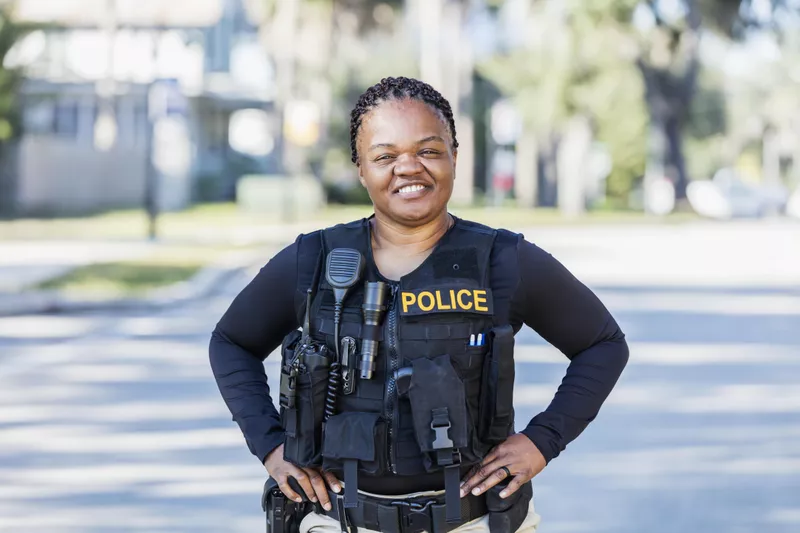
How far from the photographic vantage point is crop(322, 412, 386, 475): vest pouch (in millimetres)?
3105

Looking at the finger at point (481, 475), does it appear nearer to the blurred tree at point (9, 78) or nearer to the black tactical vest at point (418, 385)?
the black tactical vest at point (418, 385)

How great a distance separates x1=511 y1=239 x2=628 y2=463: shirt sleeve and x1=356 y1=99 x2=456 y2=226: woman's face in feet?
0.78

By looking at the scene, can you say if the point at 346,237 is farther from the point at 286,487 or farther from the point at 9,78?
the point at 9,78

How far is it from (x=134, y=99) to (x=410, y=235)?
54.1 meters

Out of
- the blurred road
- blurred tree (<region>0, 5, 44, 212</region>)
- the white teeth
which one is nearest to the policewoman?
the white teeth

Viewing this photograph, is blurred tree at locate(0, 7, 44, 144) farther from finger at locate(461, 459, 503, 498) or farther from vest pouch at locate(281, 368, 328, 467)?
finger at locate(461, 459, 503, 498)

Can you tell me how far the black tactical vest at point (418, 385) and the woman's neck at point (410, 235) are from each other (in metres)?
0.11

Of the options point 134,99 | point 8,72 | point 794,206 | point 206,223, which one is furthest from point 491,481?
point 134,99

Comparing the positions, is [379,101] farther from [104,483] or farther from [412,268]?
[104,483]

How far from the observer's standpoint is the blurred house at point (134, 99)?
44.1m

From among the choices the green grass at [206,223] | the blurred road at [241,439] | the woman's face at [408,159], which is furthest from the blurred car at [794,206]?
the woman's face at [408,159]

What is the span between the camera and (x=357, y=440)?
3.11 metres

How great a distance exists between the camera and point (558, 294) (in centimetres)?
334

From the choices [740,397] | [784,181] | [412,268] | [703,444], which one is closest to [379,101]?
[412,268]
